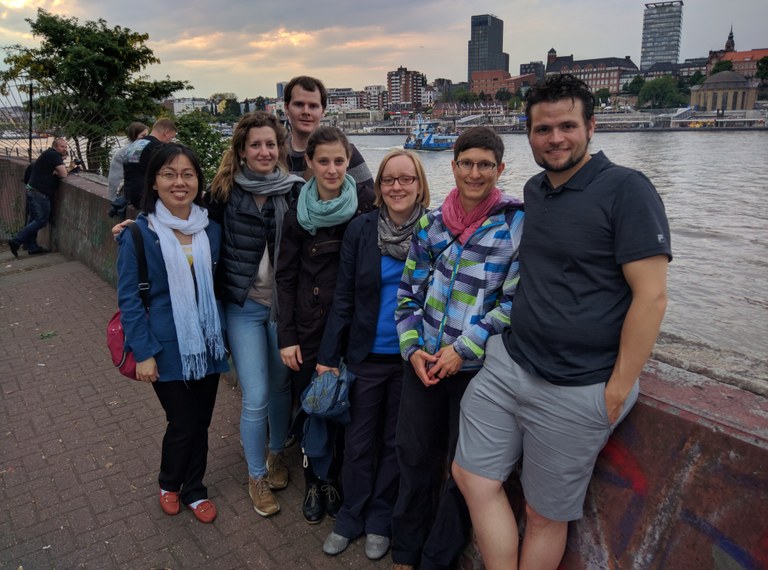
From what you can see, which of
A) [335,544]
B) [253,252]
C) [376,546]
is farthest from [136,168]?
[376,546]

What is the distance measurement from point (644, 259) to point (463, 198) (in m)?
0.82

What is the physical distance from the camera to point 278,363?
3135 millimetres

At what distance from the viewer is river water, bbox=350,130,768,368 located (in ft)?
46.4

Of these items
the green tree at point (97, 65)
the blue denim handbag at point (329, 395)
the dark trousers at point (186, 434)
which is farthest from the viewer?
the green tree at point (97, 65)

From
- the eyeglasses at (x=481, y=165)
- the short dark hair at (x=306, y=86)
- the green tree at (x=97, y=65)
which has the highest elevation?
the green tree at (x=97, y=65)

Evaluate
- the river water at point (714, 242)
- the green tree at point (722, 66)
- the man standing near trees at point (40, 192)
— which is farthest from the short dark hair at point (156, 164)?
the green tree at point (722, 66)

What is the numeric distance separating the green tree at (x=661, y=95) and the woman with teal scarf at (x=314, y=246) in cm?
14134

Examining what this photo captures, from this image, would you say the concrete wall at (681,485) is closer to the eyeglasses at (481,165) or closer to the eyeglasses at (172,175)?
the eyeglasses at (481,165)

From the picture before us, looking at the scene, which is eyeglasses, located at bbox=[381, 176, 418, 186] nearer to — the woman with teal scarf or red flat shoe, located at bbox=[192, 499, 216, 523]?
the woman with teal scarf

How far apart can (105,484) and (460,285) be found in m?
2.45

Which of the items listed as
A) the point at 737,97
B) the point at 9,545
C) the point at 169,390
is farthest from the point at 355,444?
the point at 737,97

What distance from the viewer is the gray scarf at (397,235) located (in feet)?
8.25

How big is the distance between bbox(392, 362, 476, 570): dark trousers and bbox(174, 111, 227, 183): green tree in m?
9.97

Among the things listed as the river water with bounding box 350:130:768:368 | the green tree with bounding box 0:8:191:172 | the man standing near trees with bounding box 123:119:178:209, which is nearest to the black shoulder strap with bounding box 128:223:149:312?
the river water with bounding box 350:130:768:368
